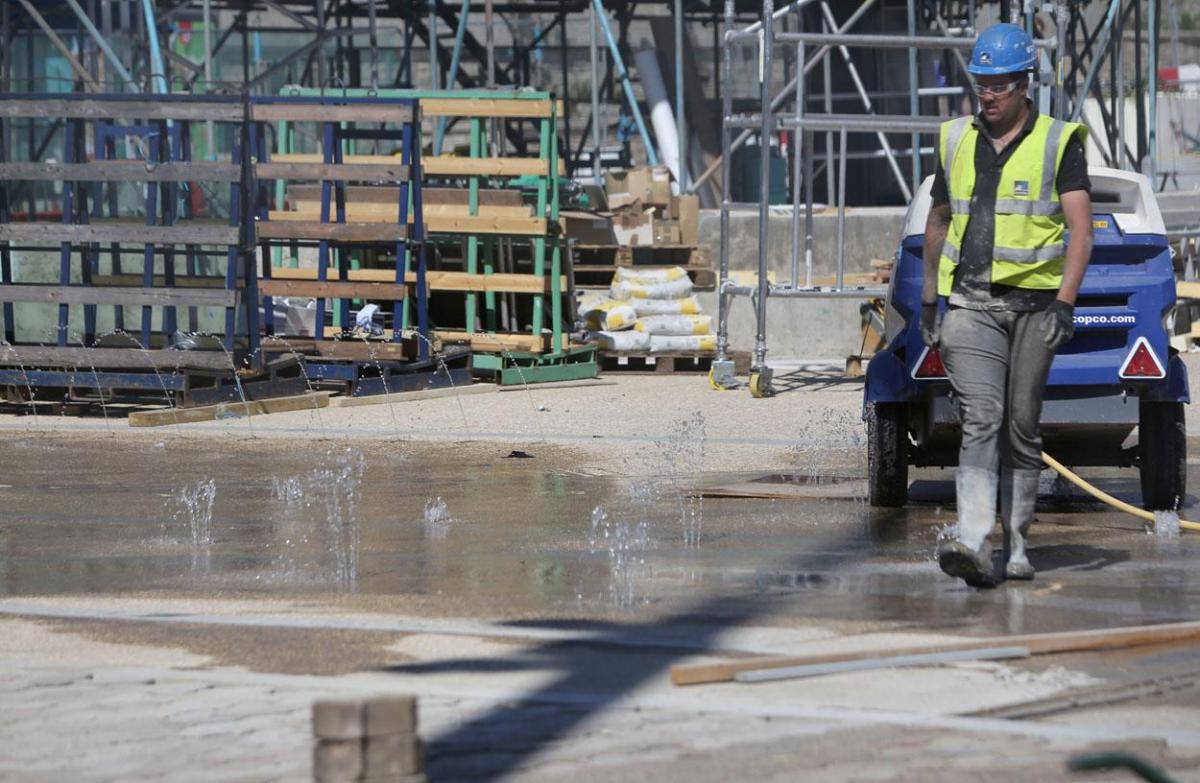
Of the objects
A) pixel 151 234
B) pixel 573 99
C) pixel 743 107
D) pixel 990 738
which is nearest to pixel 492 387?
pixel 151 234

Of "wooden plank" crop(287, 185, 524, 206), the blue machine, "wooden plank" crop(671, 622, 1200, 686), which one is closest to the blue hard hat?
the blue machine

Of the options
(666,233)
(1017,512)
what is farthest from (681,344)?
(1017,512)

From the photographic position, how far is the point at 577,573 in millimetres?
7109

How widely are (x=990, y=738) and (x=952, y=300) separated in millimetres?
2770

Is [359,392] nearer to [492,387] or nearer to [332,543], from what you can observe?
[492,387]

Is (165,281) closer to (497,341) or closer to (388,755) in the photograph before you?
(497,341)

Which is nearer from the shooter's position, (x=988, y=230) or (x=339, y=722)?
(x=339, y=722)

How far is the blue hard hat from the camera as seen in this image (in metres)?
6.84

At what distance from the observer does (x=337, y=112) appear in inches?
600

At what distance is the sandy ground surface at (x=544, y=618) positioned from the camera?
178 inches

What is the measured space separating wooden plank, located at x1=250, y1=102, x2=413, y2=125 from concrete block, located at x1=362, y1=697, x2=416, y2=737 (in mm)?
11874

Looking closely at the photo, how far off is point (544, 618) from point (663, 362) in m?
11.5

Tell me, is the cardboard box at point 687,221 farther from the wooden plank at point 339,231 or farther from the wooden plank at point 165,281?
the wooden plank at point 165,281

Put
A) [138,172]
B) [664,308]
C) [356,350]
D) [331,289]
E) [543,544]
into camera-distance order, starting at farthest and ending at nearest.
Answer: [664,308] < [331,289] < [356,350] < [138,172] < [543,544]
